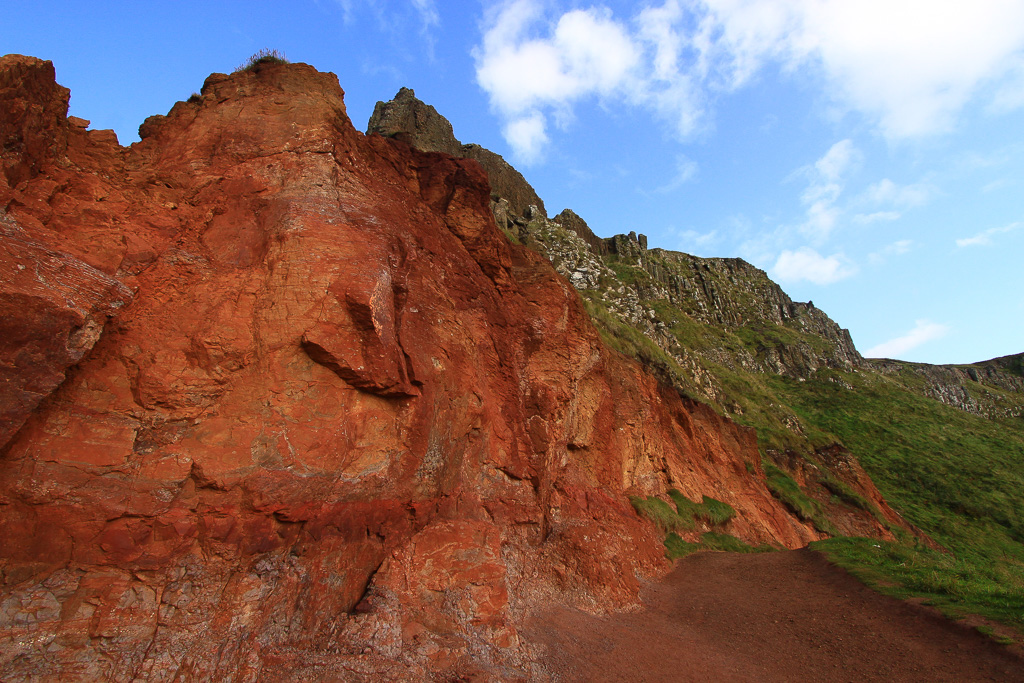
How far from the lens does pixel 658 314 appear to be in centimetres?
5550

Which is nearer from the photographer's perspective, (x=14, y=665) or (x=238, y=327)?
(x=14, y=665)

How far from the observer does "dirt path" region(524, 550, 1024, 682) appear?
396 inches

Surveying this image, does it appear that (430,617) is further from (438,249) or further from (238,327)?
(438,249)

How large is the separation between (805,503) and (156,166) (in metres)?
36.3

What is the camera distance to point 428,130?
135ft

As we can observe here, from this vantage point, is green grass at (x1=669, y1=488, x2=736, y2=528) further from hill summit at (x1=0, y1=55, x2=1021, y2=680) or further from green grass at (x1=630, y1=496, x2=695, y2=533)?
hill summit at (x1=0, y1=55, x2=1021, y2=680)

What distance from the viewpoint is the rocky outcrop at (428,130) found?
132 ft

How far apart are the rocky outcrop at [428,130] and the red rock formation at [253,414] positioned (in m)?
27.9

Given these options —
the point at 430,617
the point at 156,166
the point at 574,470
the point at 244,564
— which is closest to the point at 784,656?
the point at 574,470

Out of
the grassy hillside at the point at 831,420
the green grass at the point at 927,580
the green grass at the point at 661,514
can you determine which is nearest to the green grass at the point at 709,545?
the grassy hillside at the point at 831,420

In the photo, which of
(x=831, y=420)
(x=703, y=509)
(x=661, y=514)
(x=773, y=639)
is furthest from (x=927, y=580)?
(x=831, y=420)

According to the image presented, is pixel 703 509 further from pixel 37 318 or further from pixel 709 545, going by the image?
pixel 37 318

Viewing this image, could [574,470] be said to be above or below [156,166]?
below

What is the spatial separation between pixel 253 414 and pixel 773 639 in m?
13.3
